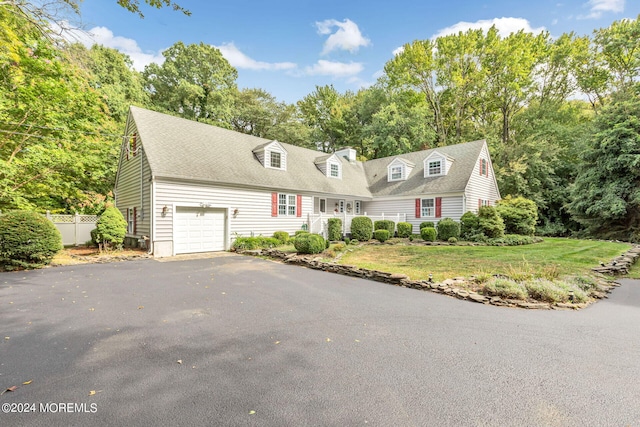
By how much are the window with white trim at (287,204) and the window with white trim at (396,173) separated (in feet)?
28.1

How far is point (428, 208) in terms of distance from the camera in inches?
723

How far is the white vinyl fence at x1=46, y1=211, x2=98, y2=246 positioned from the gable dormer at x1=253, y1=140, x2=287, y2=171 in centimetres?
969

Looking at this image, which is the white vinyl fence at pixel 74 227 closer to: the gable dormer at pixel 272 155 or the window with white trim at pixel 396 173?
the gable dormer at pixel 272 155

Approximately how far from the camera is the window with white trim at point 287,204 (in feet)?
50.9

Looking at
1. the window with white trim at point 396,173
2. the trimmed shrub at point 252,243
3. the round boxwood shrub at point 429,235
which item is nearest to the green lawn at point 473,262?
the round boxwood shrub at point 429,235

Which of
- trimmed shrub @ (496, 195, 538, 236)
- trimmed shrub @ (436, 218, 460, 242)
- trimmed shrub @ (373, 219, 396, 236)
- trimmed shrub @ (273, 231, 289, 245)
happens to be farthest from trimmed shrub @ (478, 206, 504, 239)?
trimmed shrub @ (273, 231, 289, 245)

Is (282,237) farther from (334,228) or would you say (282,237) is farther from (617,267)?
(617,267)

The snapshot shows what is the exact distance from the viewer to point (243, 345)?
3.61 metres

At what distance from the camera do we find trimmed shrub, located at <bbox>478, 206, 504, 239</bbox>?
1515cm

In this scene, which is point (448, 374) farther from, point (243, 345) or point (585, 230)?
point (585, 230)

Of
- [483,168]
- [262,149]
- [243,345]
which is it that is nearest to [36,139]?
[262,149]

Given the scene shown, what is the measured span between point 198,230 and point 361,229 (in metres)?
8.32

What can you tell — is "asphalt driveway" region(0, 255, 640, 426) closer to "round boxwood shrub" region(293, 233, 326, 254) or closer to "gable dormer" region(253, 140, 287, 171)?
"round boxwood shrub" region(293, 233, 326, 254)

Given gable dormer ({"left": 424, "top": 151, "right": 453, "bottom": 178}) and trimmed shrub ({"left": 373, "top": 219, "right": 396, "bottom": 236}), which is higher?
gable dormer ({"left": 424, "top": 151, "right": 453, "bottom": 178})
